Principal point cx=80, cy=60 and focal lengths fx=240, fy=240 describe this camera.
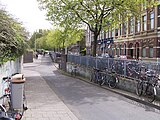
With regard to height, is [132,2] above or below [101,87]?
above

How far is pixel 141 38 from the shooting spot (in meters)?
39.3

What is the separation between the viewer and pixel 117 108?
26.5 ft

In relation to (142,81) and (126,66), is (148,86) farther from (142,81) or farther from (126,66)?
(126,66)

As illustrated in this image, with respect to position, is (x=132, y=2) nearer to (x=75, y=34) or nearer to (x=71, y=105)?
(x=75, y=34)

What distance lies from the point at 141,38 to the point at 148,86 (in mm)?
31137

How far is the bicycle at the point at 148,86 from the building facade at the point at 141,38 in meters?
18.4

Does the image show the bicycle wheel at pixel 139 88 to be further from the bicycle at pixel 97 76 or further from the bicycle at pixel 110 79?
the bicycle at pixel 97 76

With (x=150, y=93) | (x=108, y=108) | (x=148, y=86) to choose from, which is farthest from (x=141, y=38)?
(x=108, y=108)

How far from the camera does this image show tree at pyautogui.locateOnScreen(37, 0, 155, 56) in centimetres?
1794

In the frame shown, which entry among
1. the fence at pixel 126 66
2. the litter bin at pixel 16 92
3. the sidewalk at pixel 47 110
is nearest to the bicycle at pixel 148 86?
the fence at pixel 126 66

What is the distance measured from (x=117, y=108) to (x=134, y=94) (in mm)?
2385

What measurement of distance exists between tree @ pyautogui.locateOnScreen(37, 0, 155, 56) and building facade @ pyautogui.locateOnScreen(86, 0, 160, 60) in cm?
789

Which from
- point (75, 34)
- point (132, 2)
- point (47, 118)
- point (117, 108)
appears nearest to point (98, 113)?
point (117, 108)

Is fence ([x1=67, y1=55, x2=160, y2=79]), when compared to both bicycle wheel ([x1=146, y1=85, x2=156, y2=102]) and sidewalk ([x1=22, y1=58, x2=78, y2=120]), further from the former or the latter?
sidewalk ([x1=22, y1=58, x2=78, y2=120])
